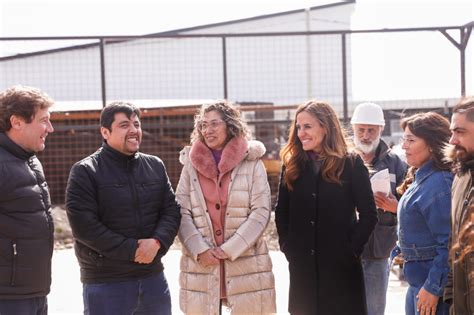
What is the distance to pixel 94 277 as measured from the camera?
4.34m

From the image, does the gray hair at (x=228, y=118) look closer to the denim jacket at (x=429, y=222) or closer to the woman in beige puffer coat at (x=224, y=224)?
the woman in beige puffer coat at (x=224, y=224)

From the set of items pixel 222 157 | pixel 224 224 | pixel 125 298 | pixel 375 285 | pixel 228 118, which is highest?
pixel 228 118

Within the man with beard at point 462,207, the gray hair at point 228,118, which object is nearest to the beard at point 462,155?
the man with beard at point 462,207

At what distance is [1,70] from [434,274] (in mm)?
13157

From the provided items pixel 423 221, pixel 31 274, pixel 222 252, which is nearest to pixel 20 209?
pixel 31 274

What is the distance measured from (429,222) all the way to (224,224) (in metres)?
1.42

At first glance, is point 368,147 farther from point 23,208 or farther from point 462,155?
point 23,208

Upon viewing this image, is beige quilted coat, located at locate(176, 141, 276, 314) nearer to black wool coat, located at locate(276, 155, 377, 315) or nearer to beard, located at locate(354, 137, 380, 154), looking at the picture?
black wool coat, located at locate(276, 155, 377, 315)

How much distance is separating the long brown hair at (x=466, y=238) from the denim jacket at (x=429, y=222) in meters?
0.46

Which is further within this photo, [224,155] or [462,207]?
[224,155]

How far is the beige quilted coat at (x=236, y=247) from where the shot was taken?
15.1 ft

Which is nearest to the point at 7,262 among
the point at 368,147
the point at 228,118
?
the point at 228,118

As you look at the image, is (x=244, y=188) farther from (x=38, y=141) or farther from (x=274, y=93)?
(x=274, y=93)

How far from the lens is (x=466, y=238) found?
330cm
